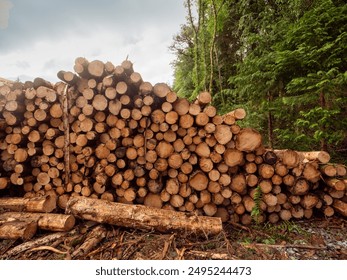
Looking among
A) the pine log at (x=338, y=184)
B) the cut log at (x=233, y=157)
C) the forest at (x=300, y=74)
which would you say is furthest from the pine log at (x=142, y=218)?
the forest at (x=300, y=74)

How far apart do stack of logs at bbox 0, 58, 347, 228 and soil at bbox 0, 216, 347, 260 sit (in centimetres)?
39

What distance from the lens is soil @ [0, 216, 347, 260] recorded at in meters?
1.96

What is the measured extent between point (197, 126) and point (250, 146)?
0.68 metres

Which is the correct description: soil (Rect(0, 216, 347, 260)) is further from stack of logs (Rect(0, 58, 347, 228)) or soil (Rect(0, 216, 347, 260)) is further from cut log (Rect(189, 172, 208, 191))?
cut log (Rect(189, 172, 208, 191))

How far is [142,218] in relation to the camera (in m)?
2.29

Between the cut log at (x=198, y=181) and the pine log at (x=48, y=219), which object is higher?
the cut log at (x=198, y=181)

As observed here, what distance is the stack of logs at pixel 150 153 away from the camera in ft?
8.58

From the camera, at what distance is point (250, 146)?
2.55 metres

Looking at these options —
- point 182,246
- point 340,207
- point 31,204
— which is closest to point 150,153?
point 182,246

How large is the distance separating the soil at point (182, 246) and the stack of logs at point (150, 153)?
387mm

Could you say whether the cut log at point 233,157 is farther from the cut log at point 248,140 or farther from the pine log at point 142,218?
the pine log at point 142,218

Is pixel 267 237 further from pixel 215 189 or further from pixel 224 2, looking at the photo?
pixel 224 2

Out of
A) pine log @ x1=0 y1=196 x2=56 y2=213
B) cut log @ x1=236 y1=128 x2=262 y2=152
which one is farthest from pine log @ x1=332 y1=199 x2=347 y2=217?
pine log @ x1=0 y1=196 x2=56 y2=213
